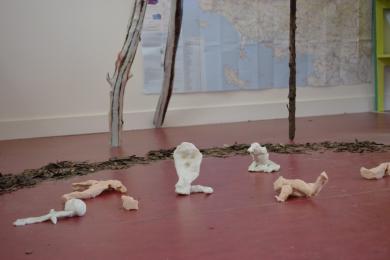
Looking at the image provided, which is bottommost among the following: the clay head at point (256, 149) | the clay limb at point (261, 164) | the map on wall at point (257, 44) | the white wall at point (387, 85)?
the clay limb at point (261, 164)

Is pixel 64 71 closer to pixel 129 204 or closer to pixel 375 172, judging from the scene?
pixel 129 204

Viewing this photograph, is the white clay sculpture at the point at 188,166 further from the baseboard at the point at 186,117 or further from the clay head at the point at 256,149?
the baseboard at the point at 186,117

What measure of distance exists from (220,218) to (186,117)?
2.50m

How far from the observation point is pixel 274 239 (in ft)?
3.30

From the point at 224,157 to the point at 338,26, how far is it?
234 centimetres

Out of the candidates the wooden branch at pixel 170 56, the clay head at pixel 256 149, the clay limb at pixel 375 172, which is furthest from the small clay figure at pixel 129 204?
the wooden branch at pixel 170 56

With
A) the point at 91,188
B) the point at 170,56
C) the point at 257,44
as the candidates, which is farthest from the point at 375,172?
the point at 257,44

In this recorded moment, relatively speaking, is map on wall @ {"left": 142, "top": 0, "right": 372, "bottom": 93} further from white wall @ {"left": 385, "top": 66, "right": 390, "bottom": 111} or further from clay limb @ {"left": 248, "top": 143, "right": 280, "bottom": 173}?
clay limb @ {"left": 248, "top": 143, "right": 280, "bottom": 173}

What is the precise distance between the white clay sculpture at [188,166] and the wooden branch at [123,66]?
1.17 m

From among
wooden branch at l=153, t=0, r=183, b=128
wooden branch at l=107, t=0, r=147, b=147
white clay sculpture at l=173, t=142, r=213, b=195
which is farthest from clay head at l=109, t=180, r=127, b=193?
wooden branch at l=153, t=0, r=183, b=128

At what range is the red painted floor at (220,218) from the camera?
96cm

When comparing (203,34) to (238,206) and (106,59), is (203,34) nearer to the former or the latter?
(106,59)

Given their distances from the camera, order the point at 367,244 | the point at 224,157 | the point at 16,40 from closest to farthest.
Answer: the point at 367,244 → the point at 224,157 → the point at 16,40

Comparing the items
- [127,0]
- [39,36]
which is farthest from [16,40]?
[127,0]
